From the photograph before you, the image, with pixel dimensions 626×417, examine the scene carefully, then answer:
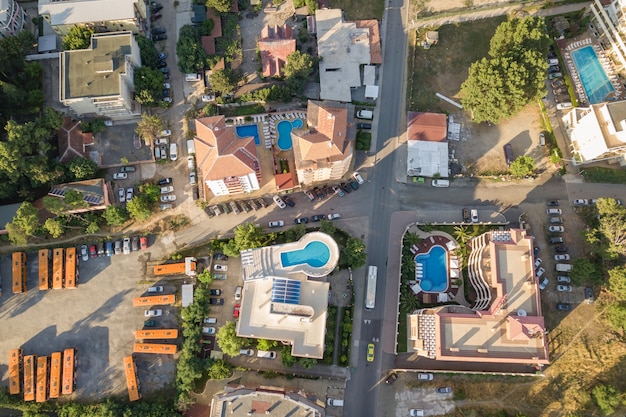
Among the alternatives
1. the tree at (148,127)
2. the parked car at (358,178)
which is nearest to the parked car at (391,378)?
the parked car at (358,178)

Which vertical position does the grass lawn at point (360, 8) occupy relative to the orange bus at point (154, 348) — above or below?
above


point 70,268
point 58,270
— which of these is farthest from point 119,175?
point 58,270

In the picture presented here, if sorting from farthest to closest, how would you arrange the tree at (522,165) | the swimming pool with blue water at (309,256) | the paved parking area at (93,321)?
the tree at (522,165) → the paved parking area at (93,321) → the swimming pool with blue water at (309,256)

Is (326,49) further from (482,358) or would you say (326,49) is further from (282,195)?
(482,358)

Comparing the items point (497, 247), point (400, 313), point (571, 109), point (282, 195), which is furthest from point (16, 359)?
point (571, 109)

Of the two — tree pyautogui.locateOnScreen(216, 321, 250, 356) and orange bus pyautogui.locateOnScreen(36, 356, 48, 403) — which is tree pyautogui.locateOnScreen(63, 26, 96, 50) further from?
tree pyautogui.locateOnScreen(216, 321, 250, 356)

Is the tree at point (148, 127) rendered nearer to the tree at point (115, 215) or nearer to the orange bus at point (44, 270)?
the tree at point (115, 215)

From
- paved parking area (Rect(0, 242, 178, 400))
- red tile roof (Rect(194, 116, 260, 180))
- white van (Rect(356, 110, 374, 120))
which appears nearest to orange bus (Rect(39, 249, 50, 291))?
paved parking area (Rect(0, 242, 178, 400))
